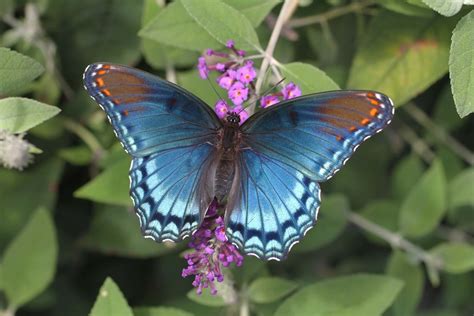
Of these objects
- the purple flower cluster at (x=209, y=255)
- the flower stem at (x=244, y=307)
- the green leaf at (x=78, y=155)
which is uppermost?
the purple flower cluster at (x=209, y=255)

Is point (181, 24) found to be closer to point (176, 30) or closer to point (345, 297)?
point (176, 30)

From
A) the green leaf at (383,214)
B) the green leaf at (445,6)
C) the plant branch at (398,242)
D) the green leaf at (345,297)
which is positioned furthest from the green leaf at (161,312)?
the green leaf at (445,6)

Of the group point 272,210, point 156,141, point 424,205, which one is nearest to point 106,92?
point 156,141

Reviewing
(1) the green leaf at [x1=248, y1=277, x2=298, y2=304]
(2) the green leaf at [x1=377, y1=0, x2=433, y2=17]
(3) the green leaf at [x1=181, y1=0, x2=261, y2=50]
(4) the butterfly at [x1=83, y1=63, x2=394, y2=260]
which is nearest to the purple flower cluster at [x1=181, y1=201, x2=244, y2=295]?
(4) the butterfly at [x1=83, y1=63, x2=394, y2=260]

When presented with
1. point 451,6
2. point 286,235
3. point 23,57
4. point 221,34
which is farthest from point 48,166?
point 451,6

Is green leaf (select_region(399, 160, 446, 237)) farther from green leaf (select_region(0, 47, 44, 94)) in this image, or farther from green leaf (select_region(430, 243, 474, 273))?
green leaf (select_region(0, 47, 44, 94))

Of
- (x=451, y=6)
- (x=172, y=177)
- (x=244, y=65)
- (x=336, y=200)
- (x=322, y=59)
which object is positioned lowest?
(x=336, y=200)

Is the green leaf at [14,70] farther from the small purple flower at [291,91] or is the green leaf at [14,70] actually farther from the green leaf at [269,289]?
the green leaf at [269,289]

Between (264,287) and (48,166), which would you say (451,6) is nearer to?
(264,287)
